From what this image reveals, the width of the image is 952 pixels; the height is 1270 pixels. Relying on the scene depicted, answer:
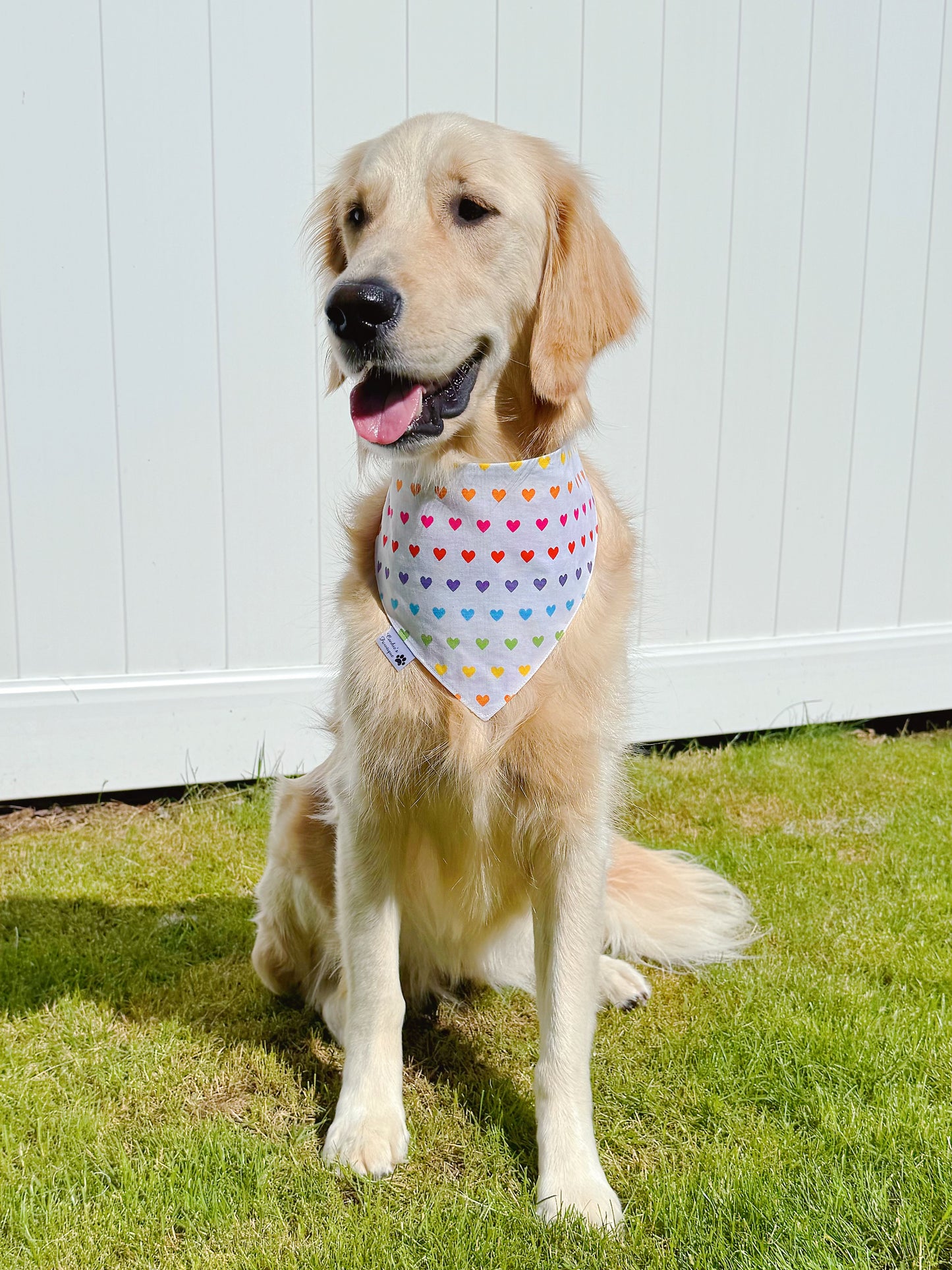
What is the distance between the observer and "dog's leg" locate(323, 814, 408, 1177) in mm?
1682

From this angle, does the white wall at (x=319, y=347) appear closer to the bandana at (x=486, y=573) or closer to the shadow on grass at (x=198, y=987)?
the shadow on grass at (x=198, y=987)

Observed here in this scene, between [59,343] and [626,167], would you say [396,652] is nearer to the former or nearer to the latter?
[59,343]

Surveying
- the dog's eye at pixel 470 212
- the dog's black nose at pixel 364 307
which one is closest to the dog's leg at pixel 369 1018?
the dog's black nose at pixel 364 307

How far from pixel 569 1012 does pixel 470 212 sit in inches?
51.8

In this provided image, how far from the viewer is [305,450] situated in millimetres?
3303

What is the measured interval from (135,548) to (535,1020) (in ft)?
6.21

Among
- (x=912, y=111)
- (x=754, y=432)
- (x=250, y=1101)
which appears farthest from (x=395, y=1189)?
(x=912, y=111)

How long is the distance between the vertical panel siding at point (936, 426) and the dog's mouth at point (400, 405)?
10.3 ft

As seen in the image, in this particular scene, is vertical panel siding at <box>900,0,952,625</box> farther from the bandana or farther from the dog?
the bandana

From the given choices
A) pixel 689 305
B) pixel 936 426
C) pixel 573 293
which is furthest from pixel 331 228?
pixel 936 426

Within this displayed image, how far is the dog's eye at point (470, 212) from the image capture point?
1.63 meters

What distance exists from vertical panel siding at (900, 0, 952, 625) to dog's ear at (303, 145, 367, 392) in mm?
2962

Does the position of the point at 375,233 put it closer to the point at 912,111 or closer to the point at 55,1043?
the point at 55,1043

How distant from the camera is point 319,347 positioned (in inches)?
126
